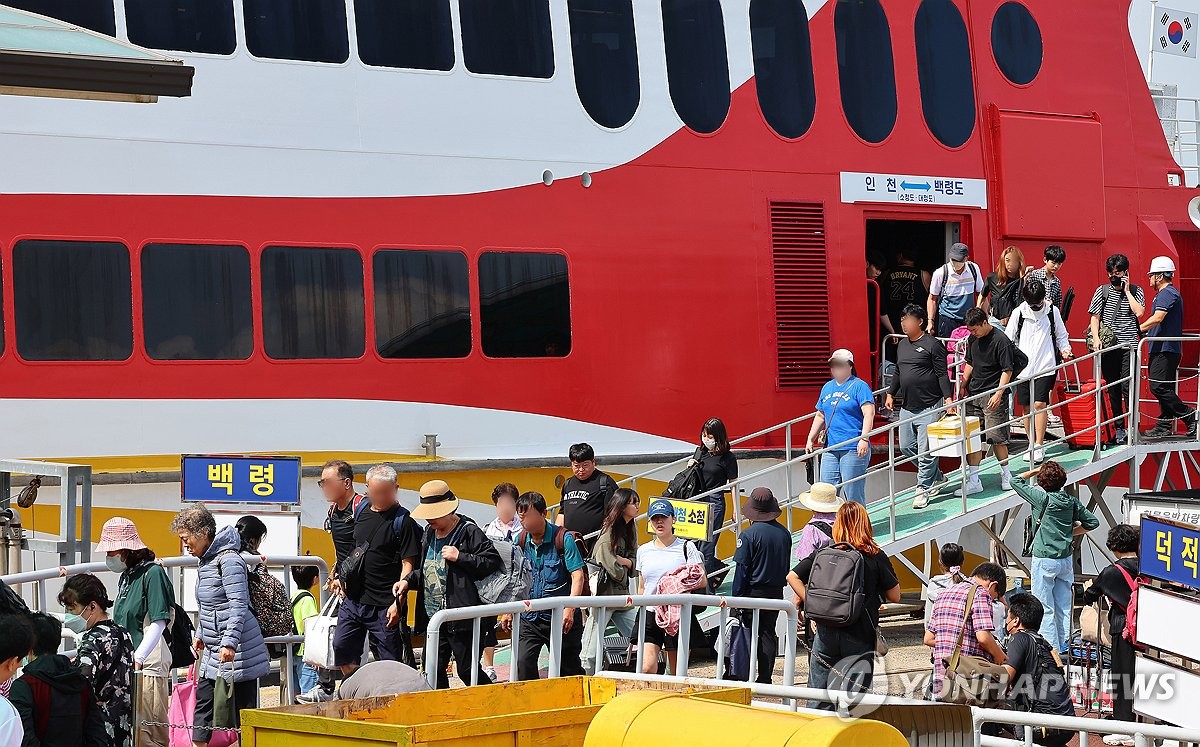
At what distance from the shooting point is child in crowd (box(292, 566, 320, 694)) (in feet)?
32.0

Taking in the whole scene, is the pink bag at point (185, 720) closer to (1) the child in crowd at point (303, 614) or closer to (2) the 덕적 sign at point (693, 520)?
(1) the child in crowd at point (303, 614)

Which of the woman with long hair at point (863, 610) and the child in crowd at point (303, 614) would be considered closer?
the woman with long hair at point (863, 610)

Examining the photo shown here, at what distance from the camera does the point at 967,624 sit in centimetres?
879

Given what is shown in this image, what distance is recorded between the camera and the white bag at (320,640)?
29.3 ft

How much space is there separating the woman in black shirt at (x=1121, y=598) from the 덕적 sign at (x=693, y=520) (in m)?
2.76

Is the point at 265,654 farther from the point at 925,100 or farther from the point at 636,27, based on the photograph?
the point at 925,100

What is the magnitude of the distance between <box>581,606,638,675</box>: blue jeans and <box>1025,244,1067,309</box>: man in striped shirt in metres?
5.43

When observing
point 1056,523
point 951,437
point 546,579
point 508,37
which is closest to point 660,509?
point 546,579

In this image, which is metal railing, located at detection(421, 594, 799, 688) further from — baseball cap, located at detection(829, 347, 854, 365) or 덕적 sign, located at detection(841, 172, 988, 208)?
덕적 sign, located at detection(841, 172, 988, 208)

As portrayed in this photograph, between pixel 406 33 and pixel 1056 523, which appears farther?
pixel 406 33

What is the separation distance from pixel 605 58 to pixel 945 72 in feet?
12.0

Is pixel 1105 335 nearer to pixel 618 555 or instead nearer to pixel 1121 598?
pixel 1121 598

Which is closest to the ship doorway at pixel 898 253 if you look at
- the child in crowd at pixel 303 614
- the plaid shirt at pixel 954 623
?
the plaid shirt at pixel 954 623

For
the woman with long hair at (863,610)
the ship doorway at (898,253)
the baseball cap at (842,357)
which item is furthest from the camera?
the ship doorway at (898,253)
